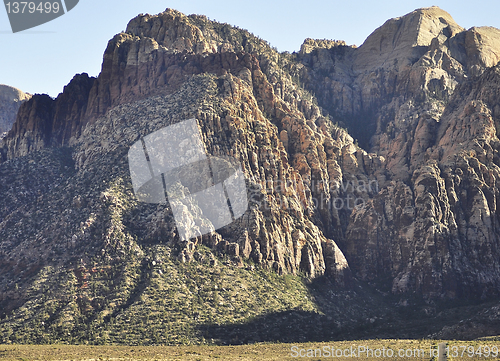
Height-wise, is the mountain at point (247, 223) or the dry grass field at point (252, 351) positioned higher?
the mountain at point (247, 223)

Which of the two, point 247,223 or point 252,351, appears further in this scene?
point 247,223

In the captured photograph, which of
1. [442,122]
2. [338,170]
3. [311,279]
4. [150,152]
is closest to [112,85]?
[150,152]

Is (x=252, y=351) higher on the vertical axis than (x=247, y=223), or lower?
lower

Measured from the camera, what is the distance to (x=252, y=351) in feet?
338

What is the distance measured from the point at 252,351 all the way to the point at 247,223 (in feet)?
142

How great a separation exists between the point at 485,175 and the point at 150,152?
91.5 meters

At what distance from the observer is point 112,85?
188m

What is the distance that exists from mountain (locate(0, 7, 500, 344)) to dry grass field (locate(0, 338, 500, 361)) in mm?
6958

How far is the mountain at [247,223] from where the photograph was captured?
388 feet

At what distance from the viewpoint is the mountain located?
118m

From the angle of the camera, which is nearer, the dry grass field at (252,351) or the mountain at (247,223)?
the dry grass field at (252,351)

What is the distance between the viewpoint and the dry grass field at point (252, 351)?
9069 cm

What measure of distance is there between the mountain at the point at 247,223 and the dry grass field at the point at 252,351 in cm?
696

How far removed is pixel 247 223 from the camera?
141250 millimetres
